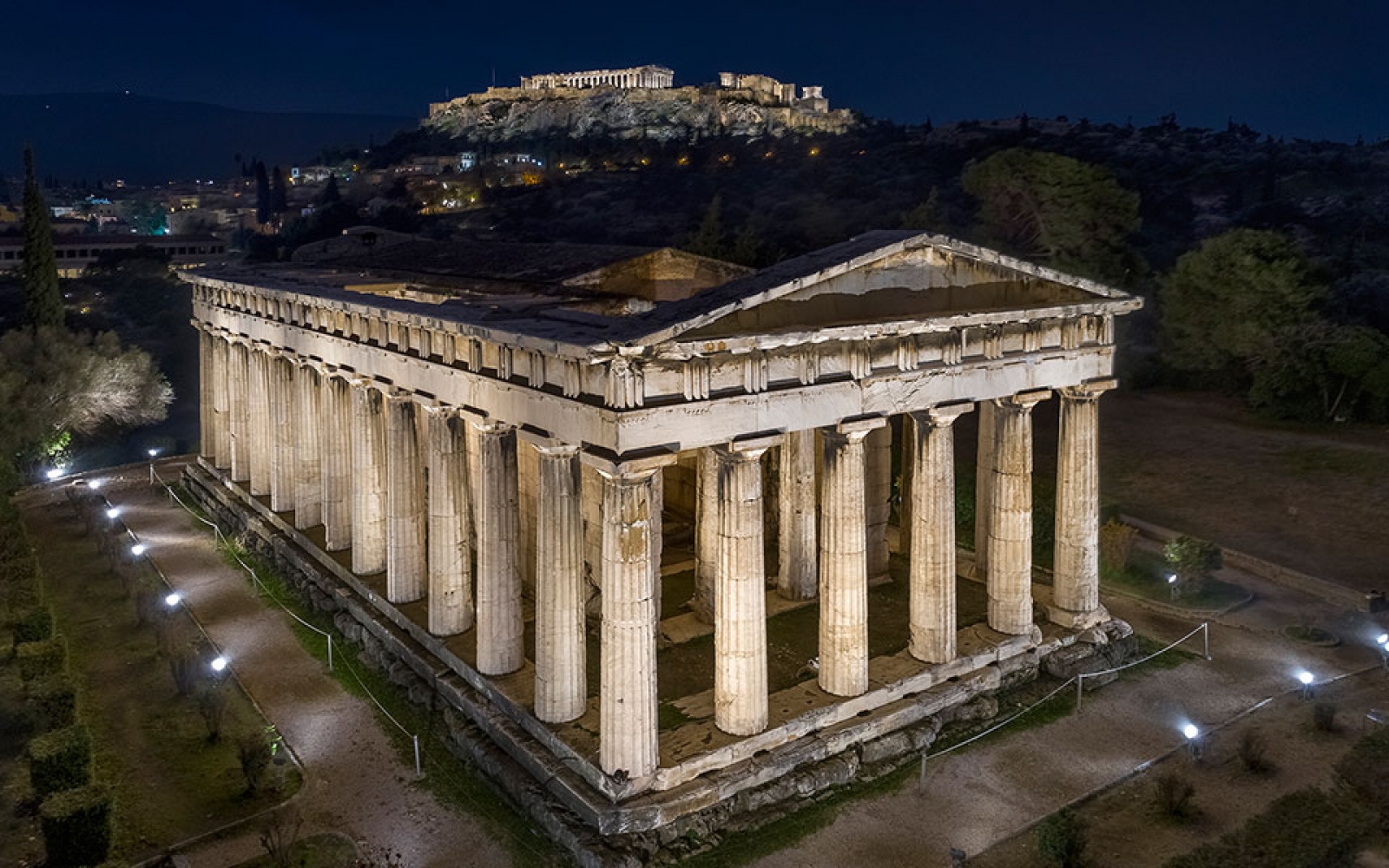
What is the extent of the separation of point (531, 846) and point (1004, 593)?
11.2 m

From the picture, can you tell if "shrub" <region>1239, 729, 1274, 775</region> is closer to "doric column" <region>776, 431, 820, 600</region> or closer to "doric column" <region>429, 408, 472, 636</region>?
"doric column" <region>776, 431, 820, 600</region>

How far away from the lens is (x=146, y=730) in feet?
69.7

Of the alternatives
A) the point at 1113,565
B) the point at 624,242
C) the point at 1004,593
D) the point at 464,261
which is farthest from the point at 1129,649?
the point at 624,242

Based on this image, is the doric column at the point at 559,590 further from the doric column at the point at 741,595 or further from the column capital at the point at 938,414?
the column capital at the point at 938,414

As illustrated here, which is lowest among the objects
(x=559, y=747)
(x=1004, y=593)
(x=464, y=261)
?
(x=559, y=747)

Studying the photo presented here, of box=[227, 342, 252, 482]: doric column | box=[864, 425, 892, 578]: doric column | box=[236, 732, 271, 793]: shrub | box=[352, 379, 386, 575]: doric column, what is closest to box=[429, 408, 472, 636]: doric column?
box=[352, 379, 386, 575]: doric column

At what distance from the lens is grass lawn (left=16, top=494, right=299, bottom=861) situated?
59.7 ft

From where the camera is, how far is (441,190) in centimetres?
12581

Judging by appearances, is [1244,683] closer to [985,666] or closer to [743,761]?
[985,666]

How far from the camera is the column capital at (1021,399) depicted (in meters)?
21.3

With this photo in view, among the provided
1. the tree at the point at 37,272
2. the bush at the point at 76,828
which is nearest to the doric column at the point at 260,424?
the bush at the point at 76,828

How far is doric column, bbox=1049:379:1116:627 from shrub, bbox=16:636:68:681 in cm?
2154

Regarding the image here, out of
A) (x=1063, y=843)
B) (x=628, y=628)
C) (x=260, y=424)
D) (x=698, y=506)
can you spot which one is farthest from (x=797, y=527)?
(x=260, y=424)

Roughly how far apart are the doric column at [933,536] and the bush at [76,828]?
48.7 feet
